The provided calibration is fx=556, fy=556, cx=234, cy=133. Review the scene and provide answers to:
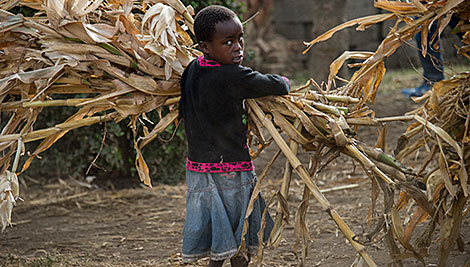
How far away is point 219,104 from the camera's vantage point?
2465 millimetres

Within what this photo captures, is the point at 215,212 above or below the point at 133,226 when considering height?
above

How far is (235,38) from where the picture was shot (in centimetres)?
239

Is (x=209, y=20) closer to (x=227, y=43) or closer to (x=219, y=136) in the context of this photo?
(x=227, y=43)

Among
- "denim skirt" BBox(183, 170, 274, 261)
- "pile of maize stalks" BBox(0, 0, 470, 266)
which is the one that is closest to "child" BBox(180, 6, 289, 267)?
"denim skirt" BBox(183, 170, 274, 261)

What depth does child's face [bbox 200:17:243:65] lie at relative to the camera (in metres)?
2.37

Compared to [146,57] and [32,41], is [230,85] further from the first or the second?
[32,41]

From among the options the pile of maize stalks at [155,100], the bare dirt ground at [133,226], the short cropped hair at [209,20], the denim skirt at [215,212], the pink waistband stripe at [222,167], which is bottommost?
the bare dirt ground at [133,226]

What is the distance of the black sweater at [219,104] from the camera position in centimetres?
239

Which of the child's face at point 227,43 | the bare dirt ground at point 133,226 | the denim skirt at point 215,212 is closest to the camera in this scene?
the child's face at point 227,43

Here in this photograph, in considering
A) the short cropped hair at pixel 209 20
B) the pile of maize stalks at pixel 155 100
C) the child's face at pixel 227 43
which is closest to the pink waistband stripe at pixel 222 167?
the pile of maize stalks at pixel 155 100

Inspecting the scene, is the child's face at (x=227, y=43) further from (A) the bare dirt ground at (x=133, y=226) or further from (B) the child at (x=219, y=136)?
(A) the bare dirt ground at (x=133, y=226)

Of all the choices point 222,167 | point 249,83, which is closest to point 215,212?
point 222,167

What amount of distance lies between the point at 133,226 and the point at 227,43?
6.73ft

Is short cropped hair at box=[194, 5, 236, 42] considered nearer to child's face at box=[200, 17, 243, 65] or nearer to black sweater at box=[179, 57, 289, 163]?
child's face at box=[200, 17, 243, 65]
